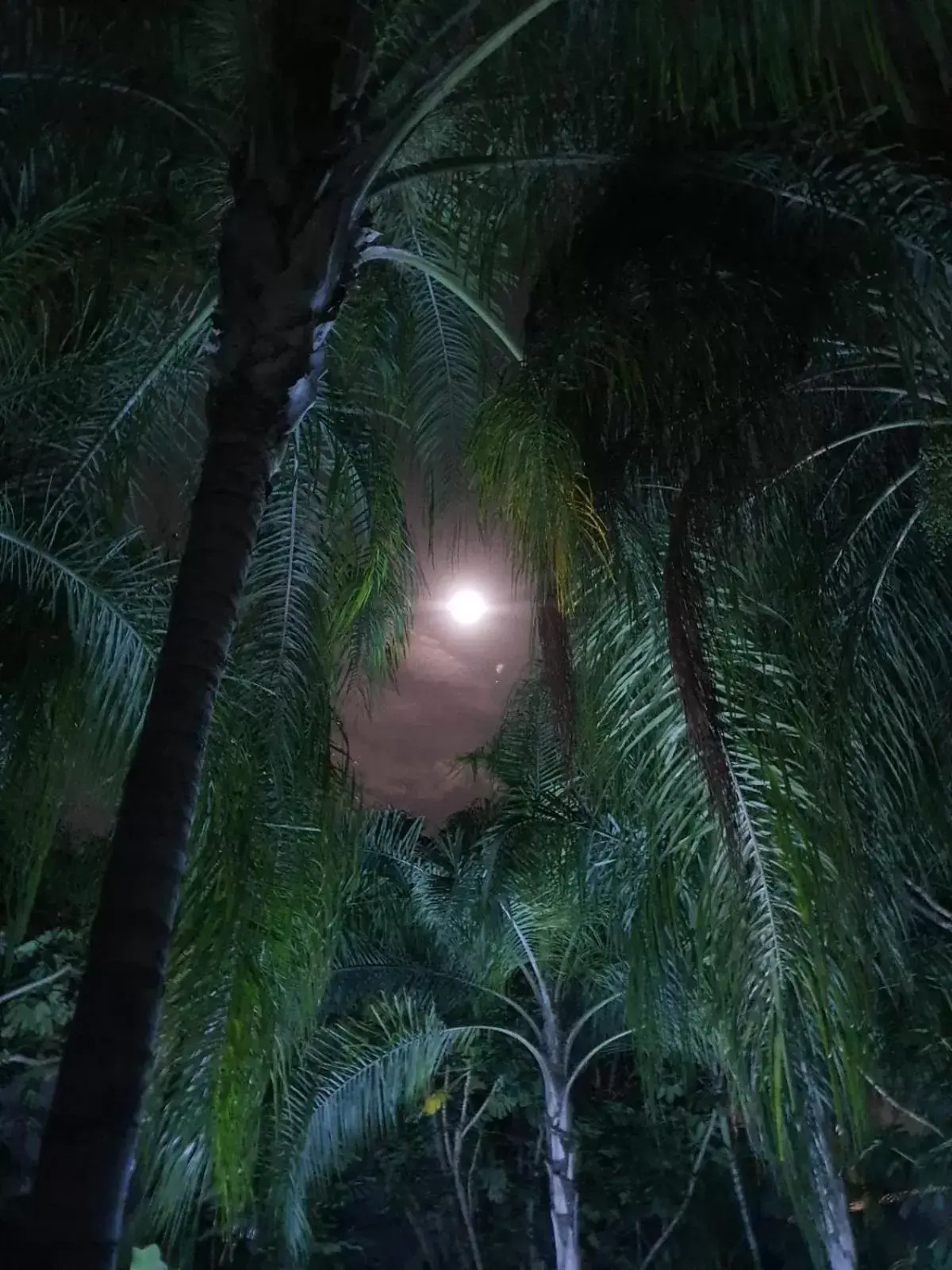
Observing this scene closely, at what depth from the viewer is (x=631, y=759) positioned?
112 inches

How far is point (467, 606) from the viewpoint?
4.26m

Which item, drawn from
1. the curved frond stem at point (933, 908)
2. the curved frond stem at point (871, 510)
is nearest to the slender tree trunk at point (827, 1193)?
the curved frond stem at point (933, 908)

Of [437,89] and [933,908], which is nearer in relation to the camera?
[437,89]

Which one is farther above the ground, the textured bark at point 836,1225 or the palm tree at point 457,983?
the palm tree at point 457,983

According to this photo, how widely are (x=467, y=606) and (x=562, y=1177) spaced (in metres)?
2.96

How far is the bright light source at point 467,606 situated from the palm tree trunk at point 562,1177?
101 inches

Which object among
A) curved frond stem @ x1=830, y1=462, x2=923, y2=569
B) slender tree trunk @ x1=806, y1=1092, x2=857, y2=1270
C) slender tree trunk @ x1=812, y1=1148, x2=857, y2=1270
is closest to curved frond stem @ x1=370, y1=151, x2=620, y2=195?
curved frond stem @ x1=830, y1=462, x2=923, y2=569

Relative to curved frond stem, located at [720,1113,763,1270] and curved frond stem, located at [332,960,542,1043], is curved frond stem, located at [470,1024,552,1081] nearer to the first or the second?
curved frond stem, located at [332,960,542,1043]

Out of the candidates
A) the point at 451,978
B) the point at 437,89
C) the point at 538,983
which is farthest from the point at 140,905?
the point at 538,983

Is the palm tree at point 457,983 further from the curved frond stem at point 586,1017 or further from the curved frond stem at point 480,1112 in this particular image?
the curved frond stem at point 480,1112

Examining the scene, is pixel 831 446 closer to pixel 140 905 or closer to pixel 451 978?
pixel 140 905

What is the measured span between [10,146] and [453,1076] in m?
5.64

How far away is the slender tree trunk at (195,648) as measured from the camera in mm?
1347

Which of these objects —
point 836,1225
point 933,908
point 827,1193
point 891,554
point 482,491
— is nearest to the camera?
point 482,491
